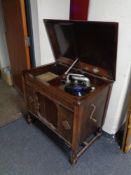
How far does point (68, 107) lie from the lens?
3.98 feet

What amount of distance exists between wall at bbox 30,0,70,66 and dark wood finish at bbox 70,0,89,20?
0.08 metres

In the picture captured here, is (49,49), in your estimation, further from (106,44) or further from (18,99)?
(18,99)

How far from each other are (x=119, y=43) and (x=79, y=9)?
0.55 meters

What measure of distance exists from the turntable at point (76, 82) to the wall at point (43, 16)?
3.1 inches

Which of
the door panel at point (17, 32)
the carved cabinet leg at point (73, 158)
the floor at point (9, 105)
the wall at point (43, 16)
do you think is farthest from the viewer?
the floor at point (9, 105)

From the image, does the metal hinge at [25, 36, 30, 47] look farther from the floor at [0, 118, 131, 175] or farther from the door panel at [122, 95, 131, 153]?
the door panel at [122, 95, 131, 153]

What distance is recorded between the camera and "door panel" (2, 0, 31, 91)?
5.82 ft

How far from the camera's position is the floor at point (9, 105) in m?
2.06

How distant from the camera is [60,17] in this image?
174 centimetres

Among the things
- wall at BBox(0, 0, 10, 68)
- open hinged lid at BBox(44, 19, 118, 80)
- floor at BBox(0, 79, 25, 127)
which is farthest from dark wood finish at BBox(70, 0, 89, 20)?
wall at BBox(0, 0, 10, 68)

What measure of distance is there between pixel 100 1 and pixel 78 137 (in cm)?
115

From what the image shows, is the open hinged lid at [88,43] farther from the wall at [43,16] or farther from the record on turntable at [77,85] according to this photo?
the record on turntable at [77,85]

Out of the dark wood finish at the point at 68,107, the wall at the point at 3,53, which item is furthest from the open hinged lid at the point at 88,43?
the wall at the point at 3,53

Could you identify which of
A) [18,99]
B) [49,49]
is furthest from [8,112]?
[49,49]
